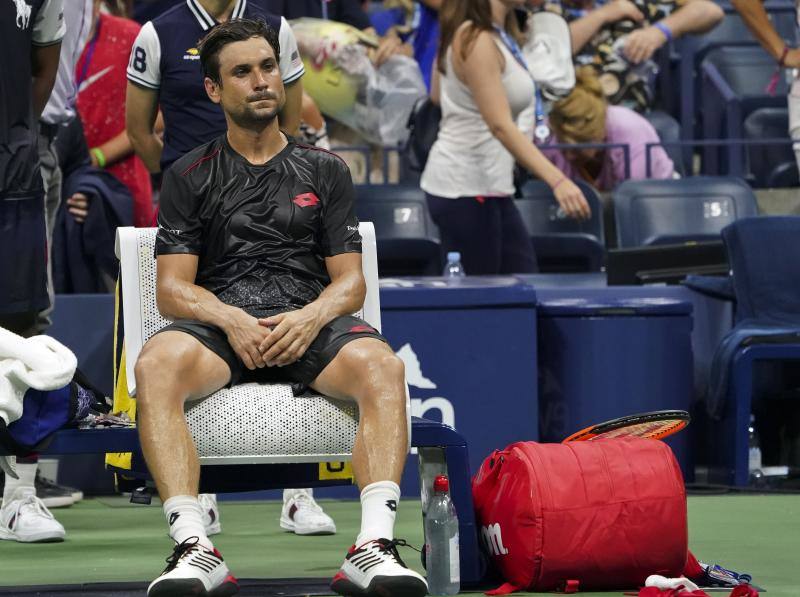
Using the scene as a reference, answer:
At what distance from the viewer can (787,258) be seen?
695 cm

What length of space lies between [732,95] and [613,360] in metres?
3.37

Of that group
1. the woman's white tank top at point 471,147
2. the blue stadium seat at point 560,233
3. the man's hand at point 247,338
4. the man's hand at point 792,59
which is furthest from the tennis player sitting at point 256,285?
the man's hand at point 792,59

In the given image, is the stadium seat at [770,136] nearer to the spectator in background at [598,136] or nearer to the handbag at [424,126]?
the spectator in background at [598,136]

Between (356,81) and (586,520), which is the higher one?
(356,81)

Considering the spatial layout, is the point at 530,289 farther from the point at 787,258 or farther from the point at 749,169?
the point at 749,169

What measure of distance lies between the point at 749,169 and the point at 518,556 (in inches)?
218

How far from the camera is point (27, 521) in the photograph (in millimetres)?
5598

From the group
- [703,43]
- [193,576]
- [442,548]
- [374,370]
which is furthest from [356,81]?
[193,576]

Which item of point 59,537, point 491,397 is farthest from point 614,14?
point 59,537

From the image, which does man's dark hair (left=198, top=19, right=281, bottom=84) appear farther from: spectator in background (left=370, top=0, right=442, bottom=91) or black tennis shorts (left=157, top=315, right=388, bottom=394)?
spectator in background (left=370, top=0, right=442, bottom=91)

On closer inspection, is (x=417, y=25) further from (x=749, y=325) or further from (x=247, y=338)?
(x=247, y=338)

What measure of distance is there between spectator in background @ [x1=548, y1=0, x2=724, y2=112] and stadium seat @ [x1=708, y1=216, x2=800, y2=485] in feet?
8.92

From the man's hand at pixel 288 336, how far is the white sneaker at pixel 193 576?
0.64 meters

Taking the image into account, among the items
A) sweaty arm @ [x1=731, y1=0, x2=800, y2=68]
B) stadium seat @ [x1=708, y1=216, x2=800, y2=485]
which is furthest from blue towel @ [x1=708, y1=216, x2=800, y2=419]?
sweaty arm @ [x1=731, y1=0, x2=800, y2=68]
